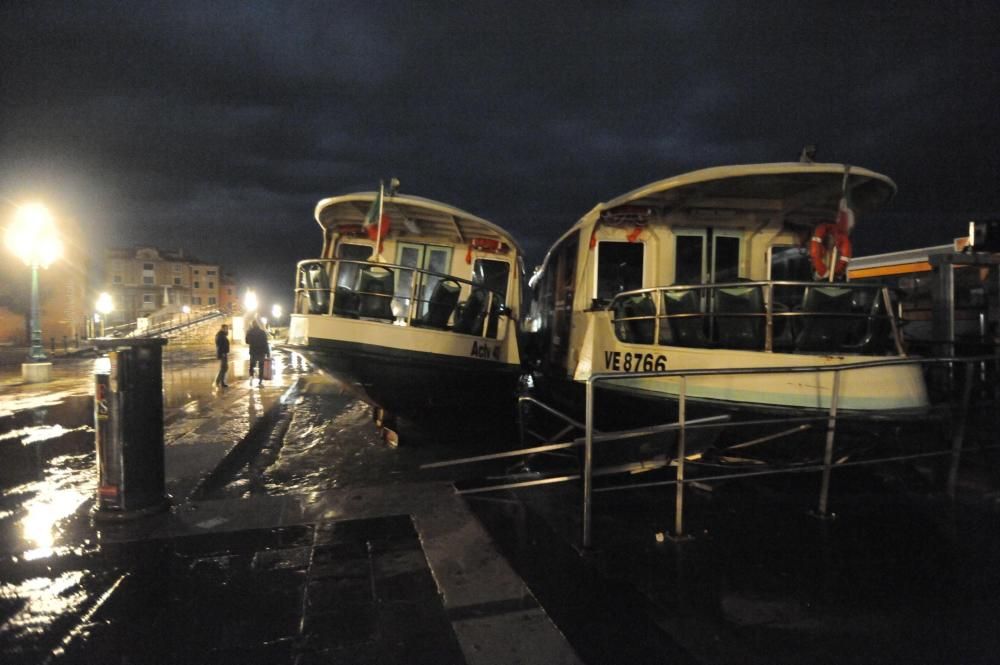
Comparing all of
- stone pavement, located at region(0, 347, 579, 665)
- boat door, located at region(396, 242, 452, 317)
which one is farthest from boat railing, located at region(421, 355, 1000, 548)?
boat door, located at region(396, 242, 452, 317)

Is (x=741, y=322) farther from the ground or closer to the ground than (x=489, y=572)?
farther from the ground

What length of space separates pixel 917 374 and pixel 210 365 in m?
19.5

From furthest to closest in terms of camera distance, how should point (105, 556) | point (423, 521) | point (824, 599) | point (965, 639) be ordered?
point (423, 521), point (105, 556), point (824, 599), point (965, 639)

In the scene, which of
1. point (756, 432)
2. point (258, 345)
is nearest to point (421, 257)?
point (756, 432)

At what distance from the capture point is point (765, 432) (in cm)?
461

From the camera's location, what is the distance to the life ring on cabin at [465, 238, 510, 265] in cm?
826

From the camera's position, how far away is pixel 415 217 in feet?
24.5

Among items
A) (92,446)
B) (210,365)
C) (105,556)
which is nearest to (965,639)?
(105,556)

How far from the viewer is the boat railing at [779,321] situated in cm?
450

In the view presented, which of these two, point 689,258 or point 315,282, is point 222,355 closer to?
point 315,282

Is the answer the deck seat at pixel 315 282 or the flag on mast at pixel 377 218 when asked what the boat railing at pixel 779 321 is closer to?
the flag on mast at pixel 377 218

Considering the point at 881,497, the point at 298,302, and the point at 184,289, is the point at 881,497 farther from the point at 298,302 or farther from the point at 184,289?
the point at 184,289

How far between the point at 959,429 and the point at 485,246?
631cm

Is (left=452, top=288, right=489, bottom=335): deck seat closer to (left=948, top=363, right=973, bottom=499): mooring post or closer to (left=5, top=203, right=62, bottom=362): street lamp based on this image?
(left=948, top=363, right=973, bottom=499): mooring post
